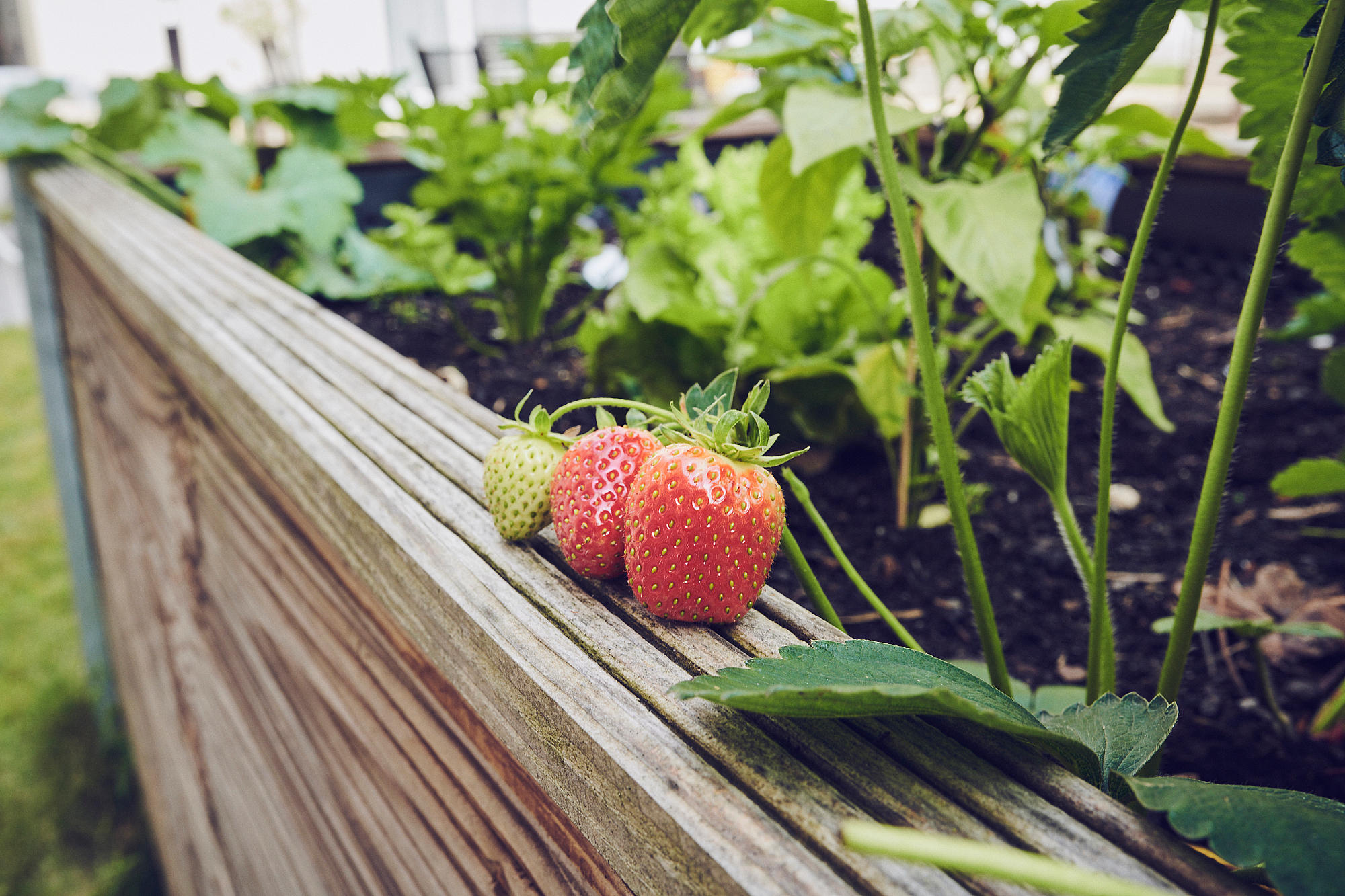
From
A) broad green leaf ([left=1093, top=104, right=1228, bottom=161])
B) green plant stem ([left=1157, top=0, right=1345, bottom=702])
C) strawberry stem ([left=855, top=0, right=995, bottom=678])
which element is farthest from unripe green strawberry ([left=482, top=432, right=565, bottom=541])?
broad green leaf ([left=1093, top=104, right=1228, bottom=161])

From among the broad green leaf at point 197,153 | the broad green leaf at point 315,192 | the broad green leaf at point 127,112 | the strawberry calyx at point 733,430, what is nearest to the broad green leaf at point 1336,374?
the strawberry calyx at point 733,430

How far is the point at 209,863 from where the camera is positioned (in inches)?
62.1

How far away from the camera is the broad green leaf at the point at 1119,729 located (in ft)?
1.18

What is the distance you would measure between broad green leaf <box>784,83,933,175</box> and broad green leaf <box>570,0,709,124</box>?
0.19m

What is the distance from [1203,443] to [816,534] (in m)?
0.70

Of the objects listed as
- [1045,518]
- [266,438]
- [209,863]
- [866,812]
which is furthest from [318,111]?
[866,812]

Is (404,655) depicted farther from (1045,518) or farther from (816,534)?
(1045,518)

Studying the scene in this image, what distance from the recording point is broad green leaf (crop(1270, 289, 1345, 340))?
1093 millimetres

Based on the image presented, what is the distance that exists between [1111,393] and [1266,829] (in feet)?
0.96

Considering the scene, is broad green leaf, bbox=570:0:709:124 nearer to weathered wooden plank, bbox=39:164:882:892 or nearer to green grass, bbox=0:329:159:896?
weathered wooden plank, bbox=39:164:882:892

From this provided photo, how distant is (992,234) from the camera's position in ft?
2.24

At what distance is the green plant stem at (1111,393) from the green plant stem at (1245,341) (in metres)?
0.02

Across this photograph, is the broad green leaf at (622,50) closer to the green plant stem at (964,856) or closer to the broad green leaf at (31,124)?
the green plant stem at (964,856)

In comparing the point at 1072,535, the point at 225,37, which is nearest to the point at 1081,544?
the point at 1072,535
